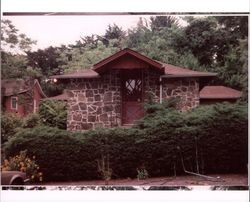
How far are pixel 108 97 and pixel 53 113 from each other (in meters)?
0.66

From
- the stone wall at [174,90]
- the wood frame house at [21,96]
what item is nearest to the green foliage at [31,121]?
the wood frame house at [21,96]

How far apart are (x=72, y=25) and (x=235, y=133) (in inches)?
86.8

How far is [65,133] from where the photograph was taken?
20.6 ft

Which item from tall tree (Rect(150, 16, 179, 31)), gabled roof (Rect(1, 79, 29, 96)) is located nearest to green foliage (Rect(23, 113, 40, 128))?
gabled roof (Rect(1, 79, 29, 96))

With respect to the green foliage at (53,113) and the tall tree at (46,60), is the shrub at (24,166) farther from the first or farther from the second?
the tall tree at (46,60)

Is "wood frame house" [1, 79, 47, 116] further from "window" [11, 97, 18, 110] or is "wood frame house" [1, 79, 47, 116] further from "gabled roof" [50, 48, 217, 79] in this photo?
"gabled roof" [50, 48, 217, 79]

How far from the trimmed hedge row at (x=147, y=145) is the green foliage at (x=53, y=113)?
9 cm

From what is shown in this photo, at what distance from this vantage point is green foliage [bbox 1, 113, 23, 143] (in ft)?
19.7

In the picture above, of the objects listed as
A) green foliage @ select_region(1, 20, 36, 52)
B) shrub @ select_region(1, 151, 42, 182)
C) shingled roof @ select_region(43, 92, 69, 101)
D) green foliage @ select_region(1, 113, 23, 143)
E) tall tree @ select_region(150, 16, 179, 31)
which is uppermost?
tall tree @ select_region(150, 16, 179, 31)

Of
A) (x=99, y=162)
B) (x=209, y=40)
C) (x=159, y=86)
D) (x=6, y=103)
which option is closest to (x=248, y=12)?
(x=209, y=40)

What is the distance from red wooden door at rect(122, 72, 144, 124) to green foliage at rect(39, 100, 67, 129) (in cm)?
69

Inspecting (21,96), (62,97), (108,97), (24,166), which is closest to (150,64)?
(108,97)

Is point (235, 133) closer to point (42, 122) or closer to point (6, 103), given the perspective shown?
point (42, 122)

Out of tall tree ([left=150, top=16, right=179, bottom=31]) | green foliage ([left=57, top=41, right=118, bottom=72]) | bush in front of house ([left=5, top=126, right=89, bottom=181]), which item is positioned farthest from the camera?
bush in front of house ([left=5, top=126, right=89, bottom=181])
